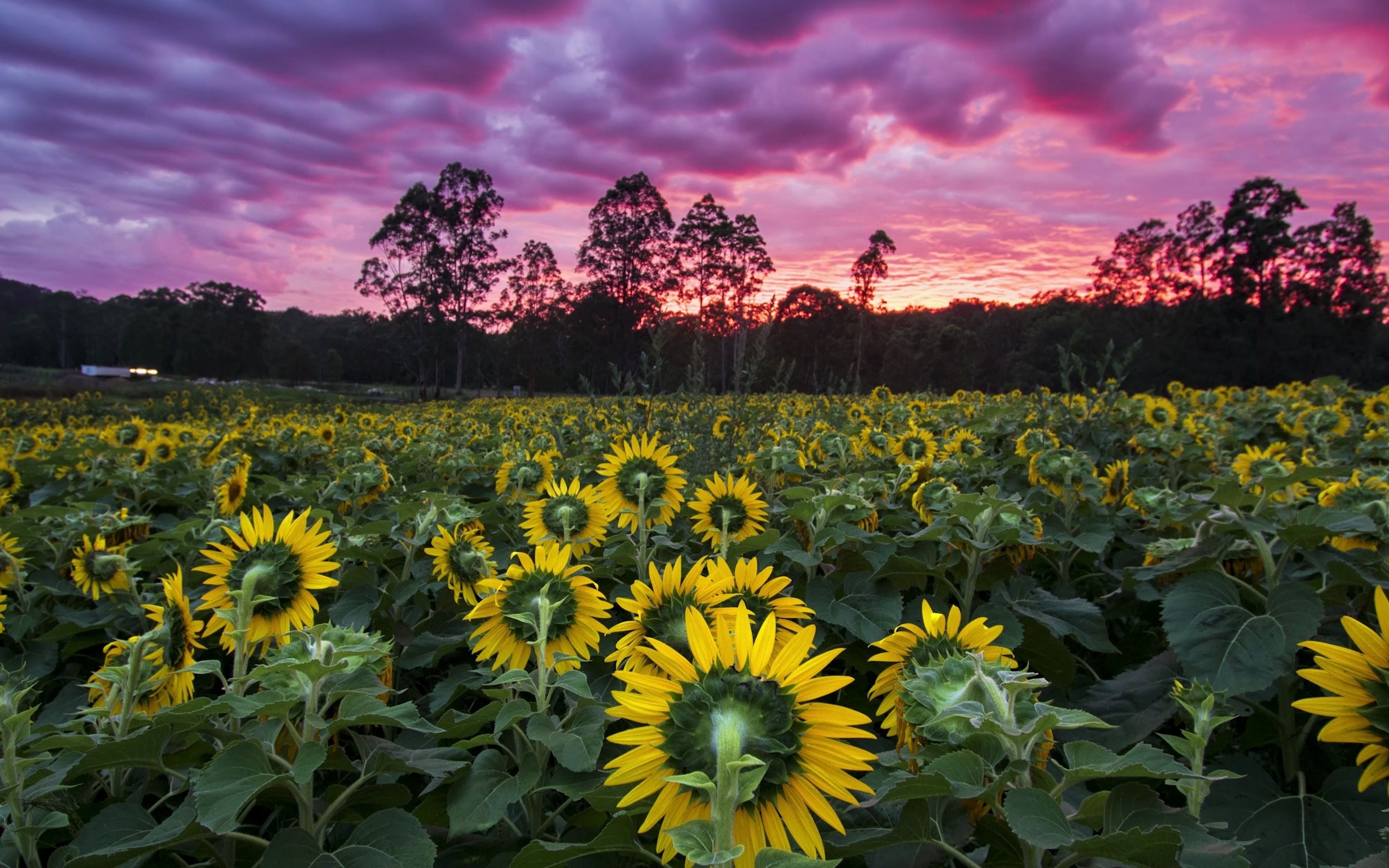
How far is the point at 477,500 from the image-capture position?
388 cm

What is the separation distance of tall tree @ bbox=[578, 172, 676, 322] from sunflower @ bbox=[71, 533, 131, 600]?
44798 mm

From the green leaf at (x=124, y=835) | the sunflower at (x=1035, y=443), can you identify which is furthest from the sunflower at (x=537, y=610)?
the sunflower at (x=1035, y=443)

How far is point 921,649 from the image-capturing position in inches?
43.1

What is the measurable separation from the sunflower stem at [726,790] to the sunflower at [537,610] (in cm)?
69

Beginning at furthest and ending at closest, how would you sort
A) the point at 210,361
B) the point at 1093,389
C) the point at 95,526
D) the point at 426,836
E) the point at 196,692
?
1. the point at 210,361
2. the point at 1093,389
3. the point at 95,526
4. the point at 196,692
5. the point at 426,836

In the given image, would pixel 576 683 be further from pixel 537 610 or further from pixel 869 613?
pixel 869 613

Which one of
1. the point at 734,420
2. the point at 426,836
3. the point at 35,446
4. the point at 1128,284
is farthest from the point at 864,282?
the point at 1128,284

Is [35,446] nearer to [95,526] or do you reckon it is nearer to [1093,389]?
[95,526]

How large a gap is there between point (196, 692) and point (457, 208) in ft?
161

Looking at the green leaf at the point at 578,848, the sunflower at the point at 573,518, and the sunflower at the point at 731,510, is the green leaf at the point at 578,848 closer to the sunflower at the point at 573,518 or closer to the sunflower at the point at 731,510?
the sunflower at the point at 573,518

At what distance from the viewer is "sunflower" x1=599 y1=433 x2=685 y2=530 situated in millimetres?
2088

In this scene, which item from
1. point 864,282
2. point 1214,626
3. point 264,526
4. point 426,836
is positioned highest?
point 864,282

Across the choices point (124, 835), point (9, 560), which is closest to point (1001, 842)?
point (124, 835)

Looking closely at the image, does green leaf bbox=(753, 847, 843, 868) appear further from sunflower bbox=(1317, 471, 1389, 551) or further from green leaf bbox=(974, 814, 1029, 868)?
sunflower bbox=(1317, 471, 1389, 551)
